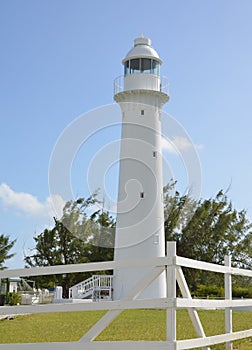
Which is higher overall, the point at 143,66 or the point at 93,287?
the point at 143,66

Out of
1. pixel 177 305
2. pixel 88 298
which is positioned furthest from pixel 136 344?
pixel 88 298

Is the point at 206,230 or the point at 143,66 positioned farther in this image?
the point at 206,230

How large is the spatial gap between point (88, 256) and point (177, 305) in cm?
3343

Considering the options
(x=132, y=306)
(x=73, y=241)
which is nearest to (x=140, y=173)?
(x=73, y=241)

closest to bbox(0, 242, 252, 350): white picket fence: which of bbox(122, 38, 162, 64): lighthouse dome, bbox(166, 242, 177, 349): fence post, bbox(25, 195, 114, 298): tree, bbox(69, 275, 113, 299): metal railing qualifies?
bbox(166, 242, 177, 349): fence post

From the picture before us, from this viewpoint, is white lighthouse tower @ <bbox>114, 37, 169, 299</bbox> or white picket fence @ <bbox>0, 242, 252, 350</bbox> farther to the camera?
white lighthouse tower @ <bbox>114, 37, 169, 299</bbox>

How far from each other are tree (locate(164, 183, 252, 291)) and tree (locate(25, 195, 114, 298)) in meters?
4.88

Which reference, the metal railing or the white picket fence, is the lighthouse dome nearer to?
the metal railing

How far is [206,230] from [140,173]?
14.8 m

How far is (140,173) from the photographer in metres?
27.6

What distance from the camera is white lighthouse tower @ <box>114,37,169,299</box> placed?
27.1 metres

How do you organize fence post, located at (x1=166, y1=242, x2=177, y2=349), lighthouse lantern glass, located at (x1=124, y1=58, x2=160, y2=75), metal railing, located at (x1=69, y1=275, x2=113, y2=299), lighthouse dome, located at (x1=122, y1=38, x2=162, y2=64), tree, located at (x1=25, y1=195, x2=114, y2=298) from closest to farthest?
fence post, located at (x1=166, y1=242, x2=177, y2=349)
metal railing, located at (x1=69, y1=275, x2=113, y2=299)
lighthouse dome, located at (x1=122, y1=38, x2=162, y2=64)
lighthouse lantern glass, located at (x1=124, y1=58, x2=160, y2=75)
tree, located at (x1=25, y1=195, x2=114, y2=298)

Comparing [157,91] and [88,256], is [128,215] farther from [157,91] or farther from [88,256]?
[88,256]

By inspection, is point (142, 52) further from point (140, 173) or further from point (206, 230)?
point (206, 230)
